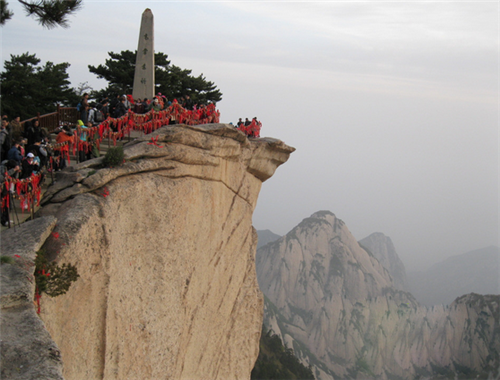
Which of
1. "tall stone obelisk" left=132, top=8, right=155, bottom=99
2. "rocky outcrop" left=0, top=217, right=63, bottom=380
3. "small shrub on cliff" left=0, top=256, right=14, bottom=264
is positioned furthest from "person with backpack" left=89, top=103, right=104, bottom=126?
"small shrub on cliff" left=0, top=256, right=14, bottom=264

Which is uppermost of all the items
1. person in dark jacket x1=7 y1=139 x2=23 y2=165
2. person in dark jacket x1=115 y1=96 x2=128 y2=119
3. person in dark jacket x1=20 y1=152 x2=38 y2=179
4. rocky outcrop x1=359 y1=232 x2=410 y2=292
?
person in dark jacket x1=115 y1=96 x2=128 y2=119

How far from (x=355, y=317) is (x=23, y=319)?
283ft

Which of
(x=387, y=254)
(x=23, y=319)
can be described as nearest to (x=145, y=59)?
(x=23, y=319)

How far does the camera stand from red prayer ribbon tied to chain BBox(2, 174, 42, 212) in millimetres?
13731

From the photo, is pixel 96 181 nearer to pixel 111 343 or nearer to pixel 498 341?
pixel 111 343

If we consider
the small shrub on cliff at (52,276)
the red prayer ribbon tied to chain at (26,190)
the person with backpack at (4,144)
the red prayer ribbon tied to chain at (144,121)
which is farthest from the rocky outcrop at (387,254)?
the small shrub on cliff at (52,276)

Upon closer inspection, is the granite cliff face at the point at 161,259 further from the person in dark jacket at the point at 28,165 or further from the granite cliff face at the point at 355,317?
the granite cliff face at the point at 355,317

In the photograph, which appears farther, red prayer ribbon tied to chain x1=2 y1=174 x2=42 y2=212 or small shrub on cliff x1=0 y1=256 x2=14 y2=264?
red prayer ribbon tied to chain x1=2 y1=174 x2=42 y2=212

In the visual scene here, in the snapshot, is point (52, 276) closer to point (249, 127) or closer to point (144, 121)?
point (144, 121)

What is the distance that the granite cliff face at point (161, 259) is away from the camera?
1367 centimetres

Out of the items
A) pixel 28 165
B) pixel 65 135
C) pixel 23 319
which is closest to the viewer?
pixel 23 319

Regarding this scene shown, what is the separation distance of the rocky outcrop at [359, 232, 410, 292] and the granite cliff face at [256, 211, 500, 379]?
38.5 metres

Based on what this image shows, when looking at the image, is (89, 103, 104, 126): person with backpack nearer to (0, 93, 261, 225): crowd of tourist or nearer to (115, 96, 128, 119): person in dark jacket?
(0, 93, 261, 225): crowd of tourist

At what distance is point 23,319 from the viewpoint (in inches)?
372
